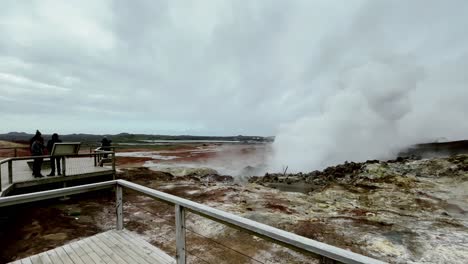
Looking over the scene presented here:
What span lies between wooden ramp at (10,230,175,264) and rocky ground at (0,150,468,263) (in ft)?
2.34

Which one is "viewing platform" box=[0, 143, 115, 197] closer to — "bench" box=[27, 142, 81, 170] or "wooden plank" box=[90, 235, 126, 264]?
"bench" box=[27, 142, 81, 170]

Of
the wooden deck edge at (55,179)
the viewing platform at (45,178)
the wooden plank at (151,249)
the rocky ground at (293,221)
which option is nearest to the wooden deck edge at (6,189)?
the viewing platform at (45,178)

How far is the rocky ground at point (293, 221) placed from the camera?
206 inches

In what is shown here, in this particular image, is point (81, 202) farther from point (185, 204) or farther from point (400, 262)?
point (400, 262)

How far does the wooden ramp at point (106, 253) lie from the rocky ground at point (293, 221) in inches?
28.0

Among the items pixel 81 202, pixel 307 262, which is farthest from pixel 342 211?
pixel 81 202

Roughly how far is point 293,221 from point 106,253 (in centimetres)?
536

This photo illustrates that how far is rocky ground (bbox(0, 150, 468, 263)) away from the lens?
523 centimetres

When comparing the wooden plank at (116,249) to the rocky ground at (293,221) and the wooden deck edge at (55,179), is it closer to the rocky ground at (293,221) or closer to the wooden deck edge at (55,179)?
the rocky ground at (293,221)

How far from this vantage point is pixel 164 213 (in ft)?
25.6

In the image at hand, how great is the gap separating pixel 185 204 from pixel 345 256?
5.66 feet

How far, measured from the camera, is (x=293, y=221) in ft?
23.8

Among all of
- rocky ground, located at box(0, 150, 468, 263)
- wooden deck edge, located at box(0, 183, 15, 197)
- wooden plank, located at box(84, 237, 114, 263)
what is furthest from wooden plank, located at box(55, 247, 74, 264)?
wooden deck edge, located at box(0, 183, 15, 197)

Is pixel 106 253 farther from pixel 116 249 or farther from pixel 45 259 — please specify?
pixel 45 259
